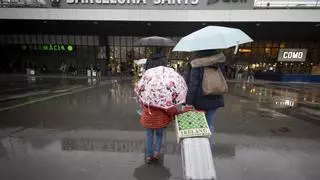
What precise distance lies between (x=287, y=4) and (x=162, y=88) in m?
26.4

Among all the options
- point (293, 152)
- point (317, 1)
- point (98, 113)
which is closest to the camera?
point (293, 152)

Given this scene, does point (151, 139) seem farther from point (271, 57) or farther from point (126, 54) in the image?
point (271, 57)

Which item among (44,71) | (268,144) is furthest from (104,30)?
(268,144)

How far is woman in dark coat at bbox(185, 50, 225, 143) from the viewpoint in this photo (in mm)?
3795

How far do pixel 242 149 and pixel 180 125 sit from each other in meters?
2.49

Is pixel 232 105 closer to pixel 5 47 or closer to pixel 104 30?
pixel 104 30

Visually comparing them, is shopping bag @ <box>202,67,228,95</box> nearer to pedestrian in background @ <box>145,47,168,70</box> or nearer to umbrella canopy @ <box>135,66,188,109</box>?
umbrella canopy @ <box>135,66,188,109</box>

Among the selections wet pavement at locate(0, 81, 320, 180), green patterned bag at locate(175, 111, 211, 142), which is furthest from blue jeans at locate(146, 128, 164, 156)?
green patterned bag at locate(175, 111, 211, 142)

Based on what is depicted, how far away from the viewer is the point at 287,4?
25.2 meters

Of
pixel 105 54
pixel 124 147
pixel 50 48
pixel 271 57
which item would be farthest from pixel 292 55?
pixel 124 147

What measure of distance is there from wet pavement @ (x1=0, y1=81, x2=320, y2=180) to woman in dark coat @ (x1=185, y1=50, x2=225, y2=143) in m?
1.13

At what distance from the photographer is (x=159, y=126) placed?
4.05 metres

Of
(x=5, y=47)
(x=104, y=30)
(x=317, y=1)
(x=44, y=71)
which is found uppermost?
(x=317, y=1)

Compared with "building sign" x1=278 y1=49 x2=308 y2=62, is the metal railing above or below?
above
